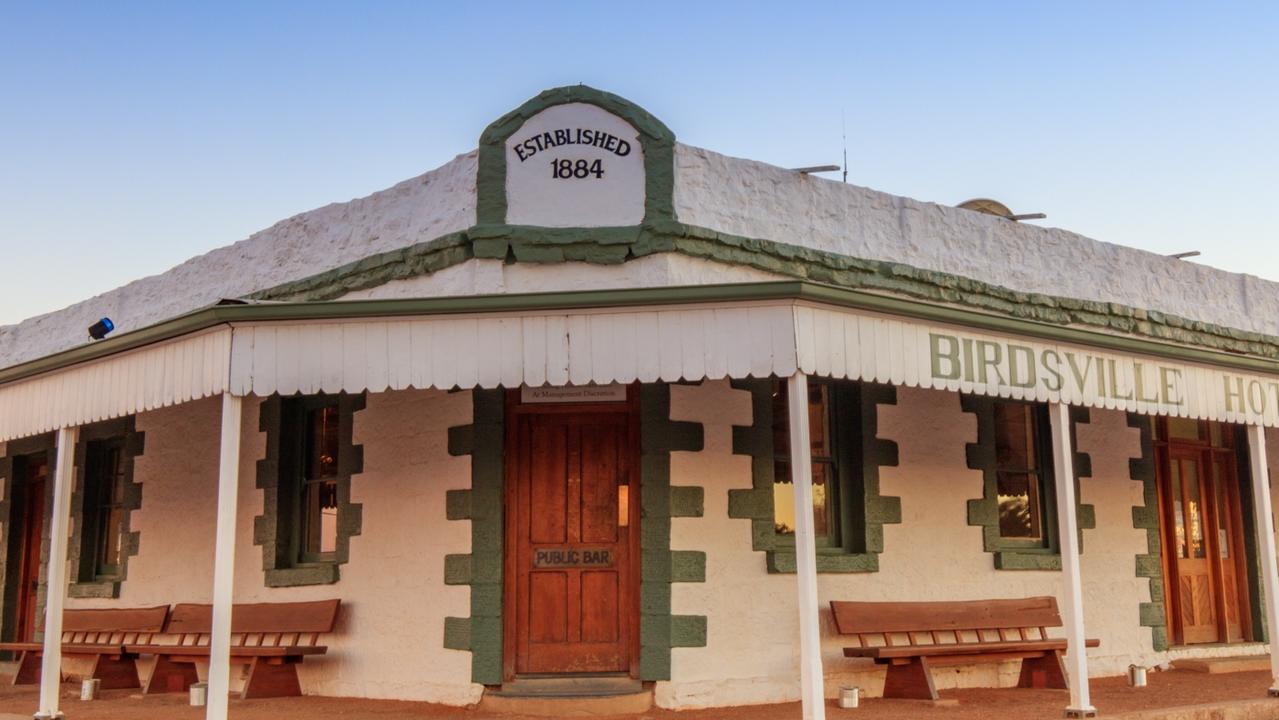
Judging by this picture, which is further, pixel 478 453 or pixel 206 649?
pixel 206 649

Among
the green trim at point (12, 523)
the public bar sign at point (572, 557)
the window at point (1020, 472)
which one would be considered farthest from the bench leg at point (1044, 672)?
the green trim at point (12, 523)

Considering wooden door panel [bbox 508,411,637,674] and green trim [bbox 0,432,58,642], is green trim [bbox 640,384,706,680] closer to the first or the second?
wooden door panel [bbox 508,411,637,674]

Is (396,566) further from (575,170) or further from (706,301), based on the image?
(706,301)

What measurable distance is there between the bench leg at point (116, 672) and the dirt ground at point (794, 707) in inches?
19.2

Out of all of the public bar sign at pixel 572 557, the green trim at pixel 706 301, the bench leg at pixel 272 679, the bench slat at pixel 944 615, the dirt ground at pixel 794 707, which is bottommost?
the dirt ground at pixel 794 707

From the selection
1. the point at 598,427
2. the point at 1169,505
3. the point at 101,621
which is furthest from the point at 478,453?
the point at 1169,505

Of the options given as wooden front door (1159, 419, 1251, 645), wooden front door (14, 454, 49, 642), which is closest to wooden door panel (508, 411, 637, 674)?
wooden front door (1159, 419, 1251, 645)

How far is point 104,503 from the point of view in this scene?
12852mm

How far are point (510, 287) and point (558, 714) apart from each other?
289 cm

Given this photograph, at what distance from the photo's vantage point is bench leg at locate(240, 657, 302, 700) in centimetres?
952

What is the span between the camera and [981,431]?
10641 mm

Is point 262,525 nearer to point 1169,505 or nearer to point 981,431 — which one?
point 981,431

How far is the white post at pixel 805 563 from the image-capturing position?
704 centimetres

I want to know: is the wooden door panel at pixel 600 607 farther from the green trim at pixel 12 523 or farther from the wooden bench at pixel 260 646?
the green trim at pixel 12 523
